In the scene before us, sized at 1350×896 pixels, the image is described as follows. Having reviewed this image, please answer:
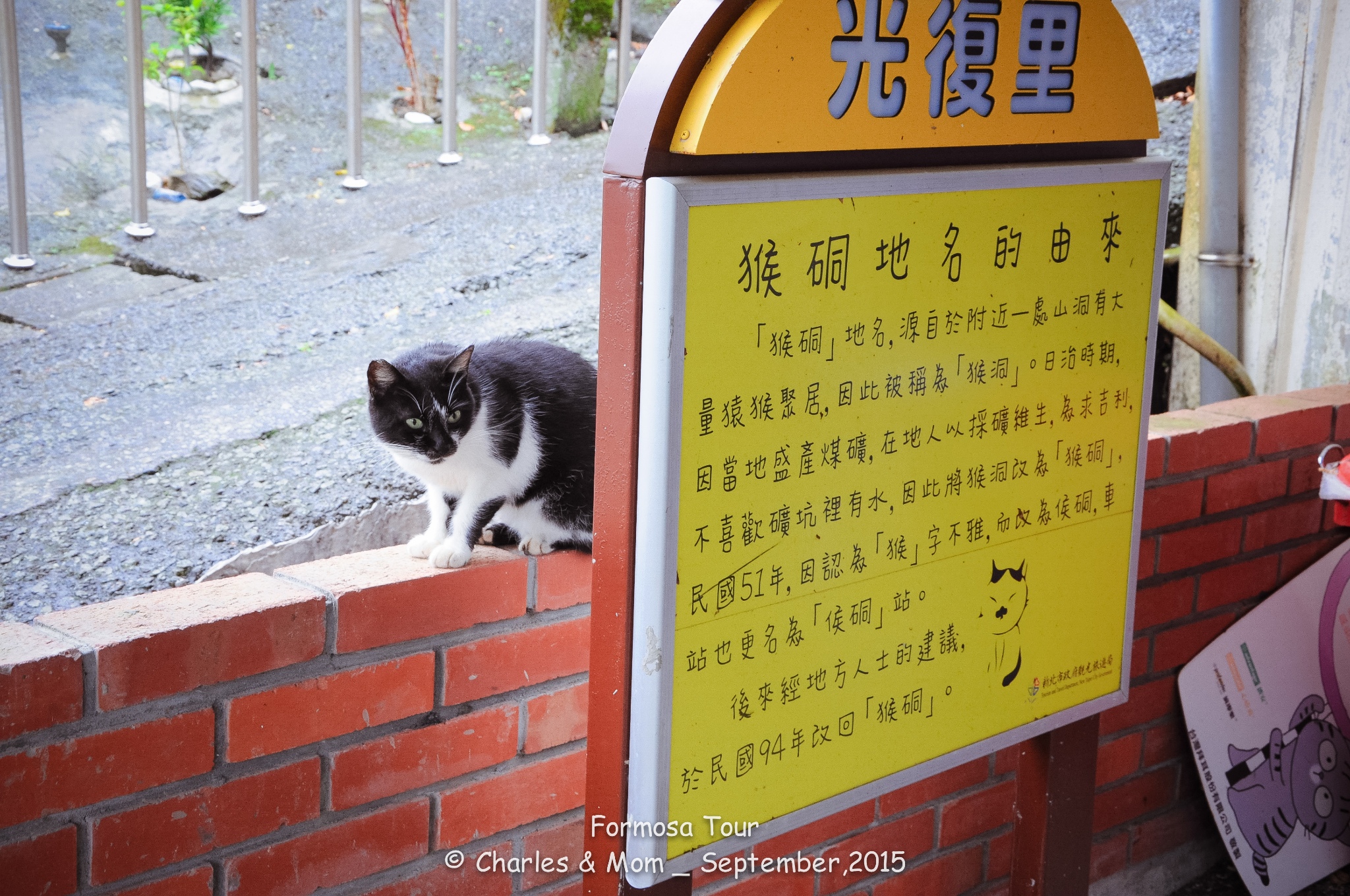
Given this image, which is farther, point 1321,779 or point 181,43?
point 181,43

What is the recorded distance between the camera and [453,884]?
154cm

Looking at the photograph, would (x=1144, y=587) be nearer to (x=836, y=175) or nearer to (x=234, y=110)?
(x=836, y=175)

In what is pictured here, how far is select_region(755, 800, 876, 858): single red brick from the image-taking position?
180cm

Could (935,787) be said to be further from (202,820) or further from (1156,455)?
(202,820)

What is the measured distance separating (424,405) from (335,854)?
1.97ft

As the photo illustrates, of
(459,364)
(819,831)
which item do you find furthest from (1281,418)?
(459,364)

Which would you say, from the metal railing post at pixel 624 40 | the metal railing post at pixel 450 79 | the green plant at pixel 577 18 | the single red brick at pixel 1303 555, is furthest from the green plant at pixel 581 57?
the single red brick at pixel 1303 555

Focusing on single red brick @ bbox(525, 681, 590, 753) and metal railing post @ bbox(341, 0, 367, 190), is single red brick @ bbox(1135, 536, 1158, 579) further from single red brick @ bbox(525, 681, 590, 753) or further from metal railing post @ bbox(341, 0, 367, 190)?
metal railing post @ bbox(341, 0, 367, 190)

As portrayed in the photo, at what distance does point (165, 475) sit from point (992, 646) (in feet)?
4.74

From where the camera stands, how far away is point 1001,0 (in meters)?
1.25

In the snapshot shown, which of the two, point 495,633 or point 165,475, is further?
point 165,475

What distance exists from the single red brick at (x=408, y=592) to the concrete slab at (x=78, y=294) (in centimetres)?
135

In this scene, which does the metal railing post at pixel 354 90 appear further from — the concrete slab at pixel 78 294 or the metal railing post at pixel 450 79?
the concrete slab at pixel 78 294

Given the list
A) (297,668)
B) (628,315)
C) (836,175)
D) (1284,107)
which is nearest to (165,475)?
(297,668)
